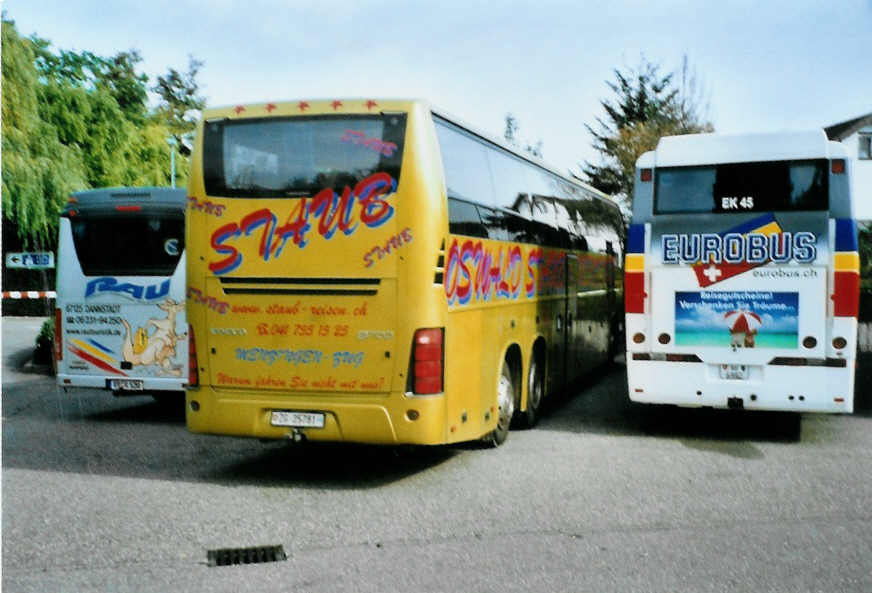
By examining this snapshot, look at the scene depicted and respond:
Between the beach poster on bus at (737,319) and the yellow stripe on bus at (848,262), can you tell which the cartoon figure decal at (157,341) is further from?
the yellow stripe on bus at (848,262)

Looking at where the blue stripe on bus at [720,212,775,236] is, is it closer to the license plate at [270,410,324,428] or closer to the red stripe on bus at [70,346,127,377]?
the license plate at [270,410,324,428]

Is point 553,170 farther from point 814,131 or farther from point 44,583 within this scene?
point 44,583

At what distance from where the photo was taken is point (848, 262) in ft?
33.5

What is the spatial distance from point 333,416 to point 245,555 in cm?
206

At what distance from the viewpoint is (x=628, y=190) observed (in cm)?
4431

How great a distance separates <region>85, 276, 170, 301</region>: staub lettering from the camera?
40.2 feet

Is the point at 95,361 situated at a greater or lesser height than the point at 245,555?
greater

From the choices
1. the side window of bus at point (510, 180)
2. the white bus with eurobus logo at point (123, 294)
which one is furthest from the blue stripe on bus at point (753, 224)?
the white bus with eurobus logo at point (123, 294)

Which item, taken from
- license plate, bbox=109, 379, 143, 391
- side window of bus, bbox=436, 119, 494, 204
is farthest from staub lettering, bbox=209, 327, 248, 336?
license plate, bbox=109, 379, 143, 391


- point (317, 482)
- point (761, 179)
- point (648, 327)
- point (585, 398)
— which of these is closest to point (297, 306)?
point (317, 482)

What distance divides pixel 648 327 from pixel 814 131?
8.93 feet

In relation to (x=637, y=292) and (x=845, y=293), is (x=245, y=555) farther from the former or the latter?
(x=845, y=293)

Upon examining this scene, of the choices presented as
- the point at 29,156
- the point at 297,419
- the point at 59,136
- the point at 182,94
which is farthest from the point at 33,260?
the point at 182,94

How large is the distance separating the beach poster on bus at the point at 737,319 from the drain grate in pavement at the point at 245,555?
5.94 metres
